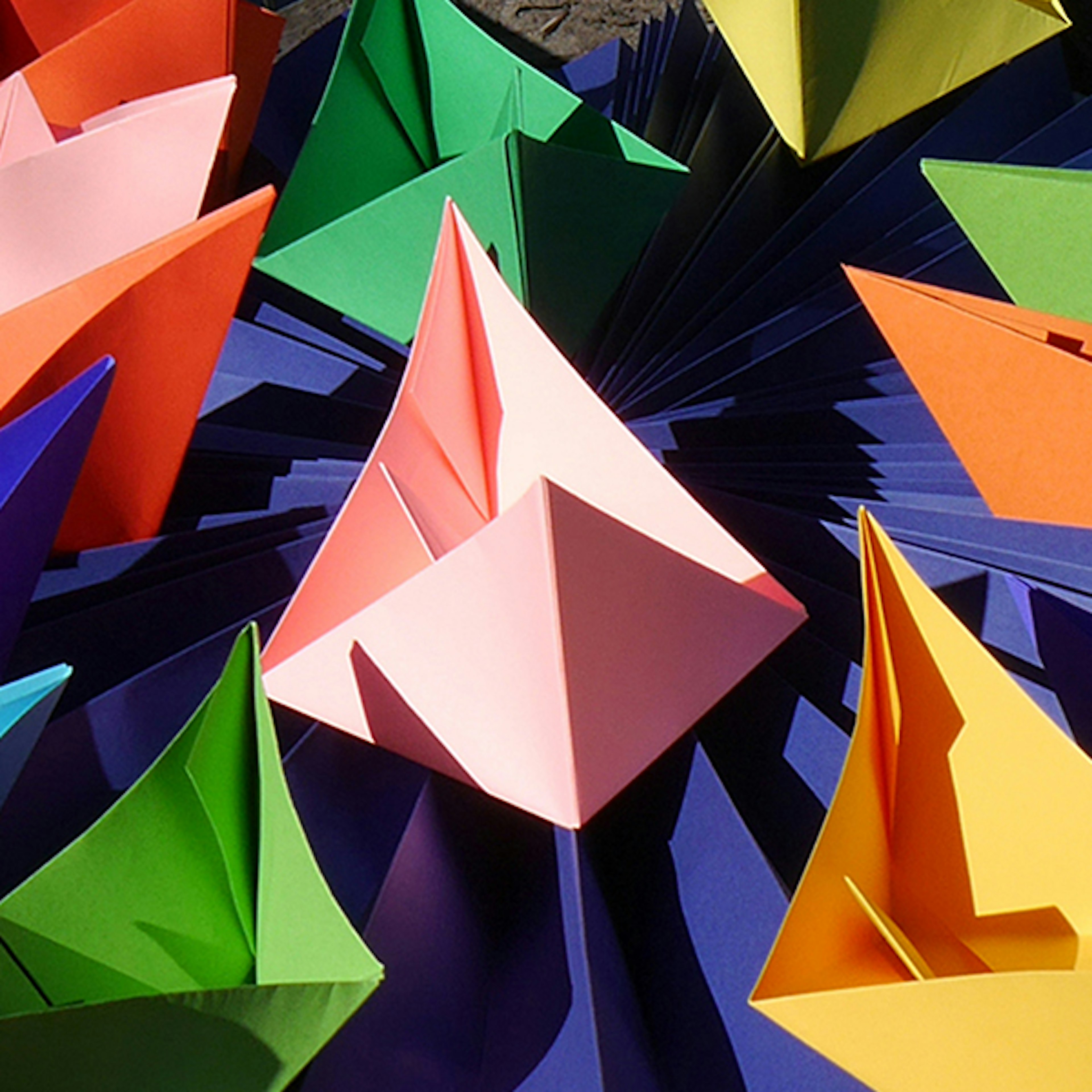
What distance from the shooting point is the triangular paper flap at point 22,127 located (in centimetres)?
96

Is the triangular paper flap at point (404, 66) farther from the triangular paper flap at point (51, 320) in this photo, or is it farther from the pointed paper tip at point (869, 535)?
the pointed paper tip at point (869, 535)

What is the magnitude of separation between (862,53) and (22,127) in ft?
1.95

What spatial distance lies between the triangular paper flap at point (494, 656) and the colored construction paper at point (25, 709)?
0.14 metres

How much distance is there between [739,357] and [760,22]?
0.24 metres

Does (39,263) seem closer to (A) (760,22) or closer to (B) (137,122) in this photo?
(B) (137,122)

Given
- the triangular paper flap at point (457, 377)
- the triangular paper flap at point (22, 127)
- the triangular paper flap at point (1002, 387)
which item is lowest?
the triangular paper flap at point (1002, 387)

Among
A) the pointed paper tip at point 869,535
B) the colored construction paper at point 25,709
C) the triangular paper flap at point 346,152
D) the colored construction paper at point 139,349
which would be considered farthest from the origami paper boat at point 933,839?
the triangular paper flap at point 346,152

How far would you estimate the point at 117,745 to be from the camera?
2.47 ft

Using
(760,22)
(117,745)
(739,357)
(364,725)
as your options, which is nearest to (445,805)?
(364,725)

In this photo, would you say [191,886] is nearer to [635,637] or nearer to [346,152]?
[635,637]

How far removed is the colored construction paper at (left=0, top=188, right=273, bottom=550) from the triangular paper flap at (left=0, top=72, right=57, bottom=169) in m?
0.20

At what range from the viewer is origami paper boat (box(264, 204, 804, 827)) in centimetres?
65

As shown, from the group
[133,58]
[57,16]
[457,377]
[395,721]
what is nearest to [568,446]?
[457,377]

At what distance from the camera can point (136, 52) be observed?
107cm
